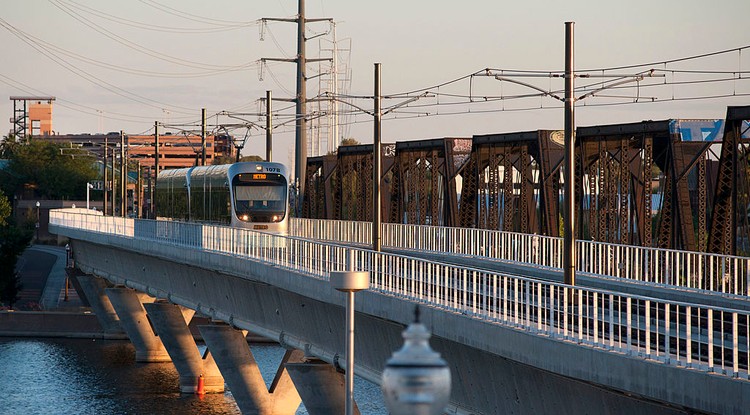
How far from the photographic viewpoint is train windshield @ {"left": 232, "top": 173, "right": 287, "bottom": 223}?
162ft

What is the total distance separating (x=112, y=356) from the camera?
2773 inches

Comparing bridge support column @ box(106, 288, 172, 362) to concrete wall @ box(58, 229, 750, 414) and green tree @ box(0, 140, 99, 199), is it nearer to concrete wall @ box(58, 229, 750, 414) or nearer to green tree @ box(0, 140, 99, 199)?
concrete wall @ box(58, 229, 750, 414)

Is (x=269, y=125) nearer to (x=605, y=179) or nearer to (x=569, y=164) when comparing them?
(x=605, y=179)

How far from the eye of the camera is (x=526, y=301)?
19594 mm

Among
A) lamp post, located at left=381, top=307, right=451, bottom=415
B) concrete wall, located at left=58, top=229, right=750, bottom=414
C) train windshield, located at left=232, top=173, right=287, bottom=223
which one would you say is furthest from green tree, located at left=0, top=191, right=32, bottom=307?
lamp post, located at left=381, top=307, right=451, bottom=415

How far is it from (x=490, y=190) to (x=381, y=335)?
25.2m

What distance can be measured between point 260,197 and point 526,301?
1227 inches

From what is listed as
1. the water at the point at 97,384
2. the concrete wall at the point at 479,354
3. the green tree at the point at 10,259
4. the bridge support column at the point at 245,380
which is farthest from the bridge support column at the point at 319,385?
the green tree at the point at 10,259

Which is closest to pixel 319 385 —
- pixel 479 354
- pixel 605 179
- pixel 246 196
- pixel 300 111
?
pixel 605 179

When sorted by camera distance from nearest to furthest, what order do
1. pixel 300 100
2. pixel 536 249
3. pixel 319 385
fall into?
pixel 319 385, pixel 536 249, pixel 300 100

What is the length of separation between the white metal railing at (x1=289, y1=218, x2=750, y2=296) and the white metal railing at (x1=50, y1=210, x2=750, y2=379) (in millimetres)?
2692

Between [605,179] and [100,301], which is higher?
[605,179]

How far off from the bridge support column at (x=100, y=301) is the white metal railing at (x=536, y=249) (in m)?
20.2

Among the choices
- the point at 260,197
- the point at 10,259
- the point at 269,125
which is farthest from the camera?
the point at 10,259
